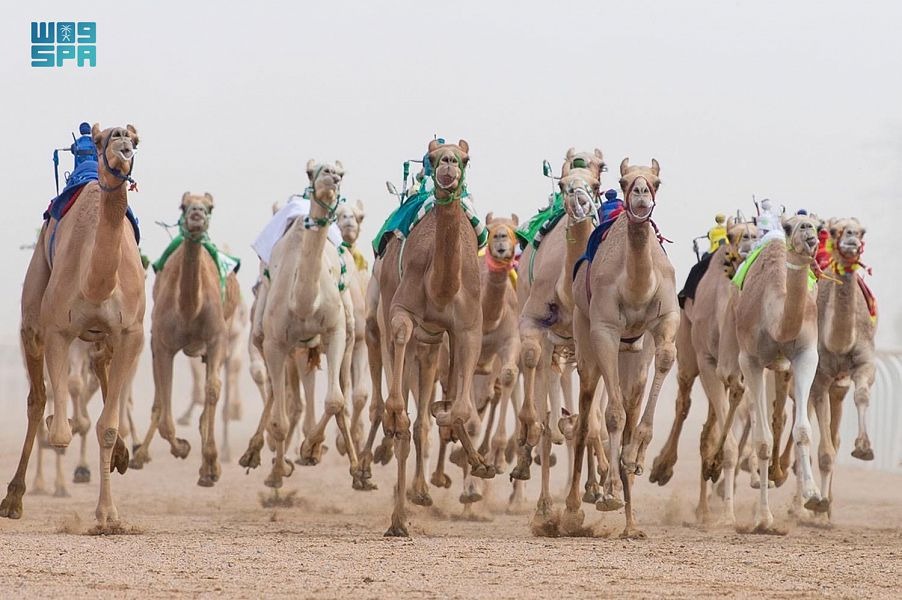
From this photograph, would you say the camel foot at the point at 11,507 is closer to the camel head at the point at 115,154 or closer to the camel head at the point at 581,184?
the camel head at the point at 115,154

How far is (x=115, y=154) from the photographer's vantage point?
1133 cm

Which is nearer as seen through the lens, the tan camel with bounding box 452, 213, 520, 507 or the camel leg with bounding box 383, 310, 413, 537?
the camel leg with bounding box 383, 310, 413, 537

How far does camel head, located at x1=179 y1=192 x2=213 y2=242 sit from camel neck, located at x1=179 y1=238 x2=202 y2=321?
93 millimetres

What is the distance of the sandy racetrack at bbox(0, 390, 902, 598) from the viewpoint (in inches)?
359

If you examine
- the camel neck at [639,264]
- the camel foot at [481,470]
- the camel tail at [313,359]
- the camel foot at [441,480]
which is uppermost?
the camel neck at [639,264]

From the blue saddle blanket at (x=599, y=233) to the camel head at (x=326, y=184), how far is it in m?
1.86

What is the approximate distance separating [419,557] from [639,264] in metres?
2.63

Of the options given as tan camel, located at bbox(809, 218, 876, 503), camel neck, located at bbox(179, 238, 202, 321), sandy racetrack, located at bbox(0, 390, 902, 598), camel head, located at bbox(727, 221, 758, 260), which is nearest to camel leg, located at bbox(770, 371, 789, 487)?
tan camel, located at bbox(809, 218, 876, 503)

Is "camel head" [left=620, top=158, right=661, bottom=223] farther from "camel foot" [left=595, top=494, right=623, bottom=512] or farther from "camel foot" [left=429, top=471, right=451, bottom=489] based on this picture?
"camel foot" [left=429, top=471, right=451, bottom=489]

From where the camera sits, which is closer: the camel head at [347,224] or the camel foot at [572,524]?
the camel foot at [572,524]

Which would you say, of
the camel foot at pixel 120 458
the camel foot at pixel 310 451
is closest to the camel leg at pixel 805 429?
the camel foot at pixel 310 451

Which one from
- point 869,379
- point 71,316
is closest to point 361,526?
point 71,316

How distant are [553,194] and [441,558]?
466cm

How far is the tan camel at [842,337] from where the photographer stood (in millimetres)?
14273
